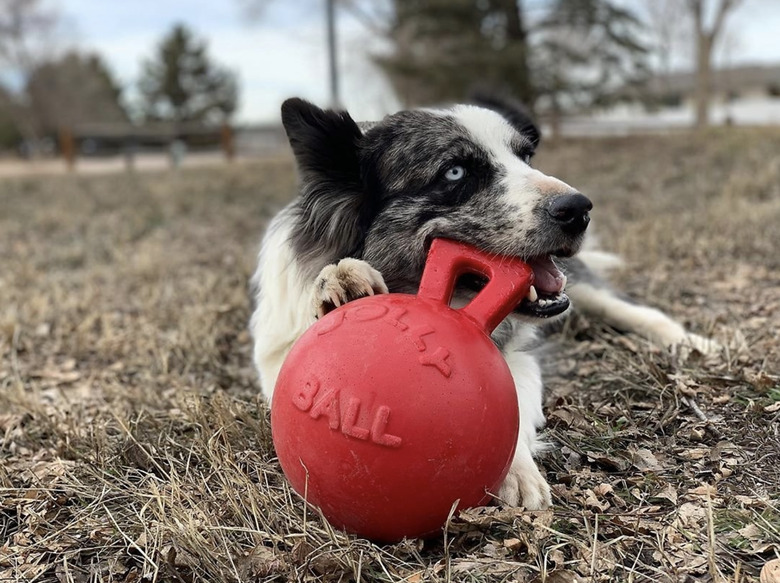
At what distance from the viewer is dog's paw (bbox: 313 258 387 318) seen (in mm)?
2475

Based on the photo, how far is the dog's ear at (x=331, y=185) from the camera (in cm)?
300

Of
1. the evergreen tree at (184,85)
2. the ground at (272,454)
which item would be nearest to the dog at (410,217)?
the ground at (272,454)

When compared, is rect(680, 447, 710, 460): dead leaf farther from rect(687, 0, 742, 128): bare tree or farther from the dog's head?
rect(687, 0, 742, 128): bare tree

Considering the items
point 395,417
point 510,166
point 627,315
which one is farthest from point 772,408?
point 395,417

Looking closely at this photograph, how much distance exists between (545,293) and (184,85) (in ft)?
208

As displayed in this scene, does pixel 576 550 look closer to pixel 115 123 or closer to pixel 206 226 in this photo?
pixel 206 226

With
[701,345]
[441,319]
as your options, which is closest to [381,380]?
[441,319]

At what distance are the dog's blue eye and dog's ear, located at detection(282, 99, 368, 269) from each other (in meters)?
0.38

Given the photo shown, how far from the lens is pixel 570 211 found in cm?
260

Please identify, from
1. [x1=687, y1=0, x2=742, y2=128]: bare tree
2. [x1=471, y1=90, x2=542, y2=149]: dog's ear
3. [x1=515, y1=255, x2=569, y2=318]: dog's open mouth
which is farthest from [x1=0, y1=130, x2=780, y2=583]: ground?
[x1=687, y1=0, x2=742, y2=128]: bare tree

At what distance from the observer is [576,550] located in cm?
204

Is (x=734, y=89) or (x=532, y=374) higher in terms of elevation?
(x=532, y=374)

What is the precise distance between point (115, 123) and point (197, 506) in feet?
193

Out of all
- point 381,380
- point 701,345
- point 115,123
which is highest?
point 381,380
